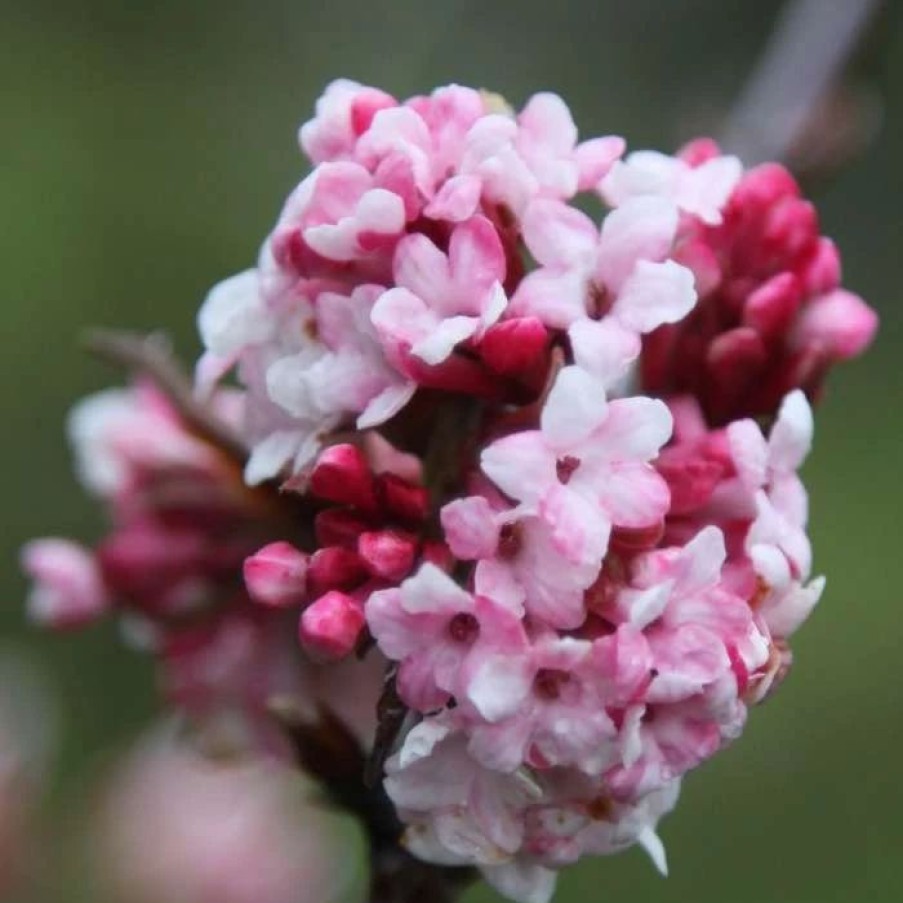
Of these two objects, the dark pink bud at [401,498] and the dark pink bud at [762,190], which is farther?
the dark pink bud at [762,190]

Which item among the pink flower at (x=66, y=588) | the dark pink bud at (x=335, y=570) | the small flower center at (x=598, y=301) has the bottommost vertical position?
the pink flower at (x=66, y=588)

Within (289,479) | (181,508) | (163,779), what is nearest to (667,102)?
(163,779)

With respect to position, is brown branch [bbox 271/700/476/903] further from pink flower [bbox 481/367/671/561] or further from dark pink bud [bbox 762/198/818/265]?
dark pink bud [bbox 762/198/818/265]

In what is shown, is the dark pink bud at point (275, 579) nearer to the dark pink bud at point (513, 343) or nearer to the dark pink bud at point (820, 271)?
the dark pink bud at point (513, 343)

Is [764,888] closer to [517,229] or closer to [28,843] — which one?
[28,843]

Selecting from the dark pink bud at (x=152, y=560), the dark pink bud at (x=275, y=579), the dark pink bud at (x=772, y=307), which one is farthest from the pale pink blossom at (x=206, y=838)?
the dark pink bud at (x=772, y=307)

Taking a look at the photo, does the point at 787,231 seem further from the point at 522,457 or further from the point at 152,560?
the point at 152,560

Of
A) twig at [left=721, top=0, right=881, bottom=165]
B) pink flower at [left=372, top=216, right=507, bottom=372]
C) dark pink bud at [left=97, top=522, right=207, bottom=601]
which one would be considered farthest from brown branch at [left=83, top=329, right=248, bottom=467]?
twig at [left=721, top=0, right=881, bottom=165]
